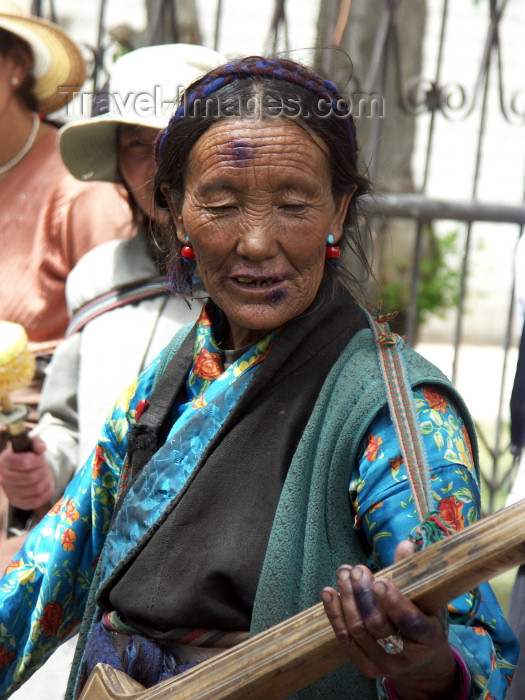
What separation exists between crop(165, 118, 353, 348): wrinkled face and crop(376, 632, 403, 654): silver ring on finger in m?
0.68

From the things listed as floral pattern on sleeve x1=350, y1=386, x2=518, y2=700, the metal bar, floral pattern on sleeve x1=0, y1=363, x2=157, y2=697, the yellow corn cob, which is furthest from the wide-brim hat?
floral pattern on sleeve x1=350, y1=386, x2=518, y2=700

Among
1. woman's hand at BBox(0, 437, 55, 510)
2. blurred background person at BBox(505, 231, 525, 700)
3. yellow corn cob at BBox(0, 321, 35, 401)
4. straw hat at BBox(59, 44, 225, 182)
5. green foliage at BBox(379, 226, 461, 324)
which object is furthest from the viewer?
green foliage at BBox(379, 226, 461, 324)

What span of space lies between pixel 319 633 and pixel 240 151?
85 cm

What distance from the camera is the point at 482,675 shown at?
1413mm

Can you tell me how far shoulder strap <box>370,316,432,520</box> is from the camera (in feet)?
4.85

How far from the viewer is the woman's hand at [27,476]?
2.78 metres

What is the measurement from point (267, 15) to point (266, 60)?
312 inches

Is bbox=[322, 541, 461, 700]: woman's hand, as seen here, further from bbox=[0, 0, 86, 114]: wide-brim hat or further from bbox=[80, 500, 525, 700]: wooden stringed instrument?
bbox=[0, 0, 86, 114]: wide-brim hat

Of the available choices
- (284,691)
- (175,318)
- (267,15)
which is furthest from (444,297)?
(284,691)

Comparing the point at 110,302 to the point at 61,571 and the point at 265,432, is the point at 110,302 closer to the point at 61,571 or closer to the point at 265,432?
the point at 61,571

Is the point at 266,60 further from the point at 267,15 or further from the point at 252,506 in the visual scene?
the point at 267,15

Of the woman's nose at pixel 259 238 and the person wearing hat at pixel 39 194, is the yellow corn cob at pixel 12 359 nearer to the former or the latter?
the person wearing hat at pixel 39 194

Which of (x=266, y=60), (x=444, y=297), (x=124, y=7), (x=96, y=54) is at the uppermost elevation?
(x=266, y=60)

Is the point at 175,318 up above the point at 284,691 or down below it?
below
